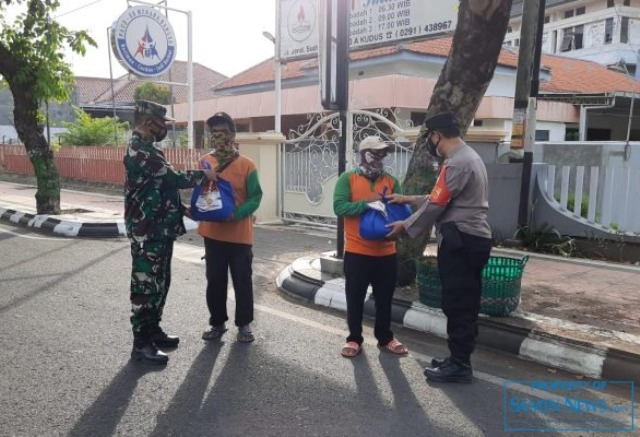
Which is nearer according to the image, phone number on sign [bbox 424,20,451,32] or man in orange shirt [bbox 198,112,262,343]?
man in orange shirt [bbox 198,112,262,343]

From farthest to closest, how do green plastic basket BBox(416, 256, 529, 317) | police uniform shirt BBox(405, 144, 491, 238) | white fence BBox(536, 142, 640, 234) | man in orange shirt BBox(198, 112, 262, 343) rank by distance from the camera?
white fence BBox(536, 142, 640, 234) < green plastic basket BBox(416, 256, 529, 317) < man in orange shirt BBox(198, 112, 262, 343) < police uniform shirt BBox(405, 144, 491, 238)

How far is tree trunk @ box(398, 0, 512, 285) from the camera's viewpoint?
489cm

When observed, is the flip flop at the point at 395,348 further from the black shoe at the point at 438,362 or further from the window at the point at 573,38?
the window at the point at 573,38

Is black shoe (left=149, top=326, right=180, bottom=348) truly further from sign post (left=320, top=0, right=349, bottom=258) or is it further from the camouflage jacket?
sign post (left=320, top=0, right=349, bottom=258)

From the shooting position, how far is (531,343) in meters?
4.35

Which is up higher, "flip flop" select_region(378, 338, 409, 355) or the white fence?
the white fence

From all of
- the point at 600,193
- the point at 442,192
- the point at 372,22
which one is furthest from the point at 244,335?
the point at 372,22

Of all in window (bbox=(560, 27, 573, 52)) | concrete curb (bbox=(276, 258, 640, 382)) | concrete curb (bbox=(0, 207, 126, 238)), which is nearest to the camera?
concrete curb (bbox=(276, 258, 640, 382))

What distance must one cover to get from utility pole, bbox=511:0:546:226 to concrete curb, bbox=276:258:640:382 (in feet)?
12.2

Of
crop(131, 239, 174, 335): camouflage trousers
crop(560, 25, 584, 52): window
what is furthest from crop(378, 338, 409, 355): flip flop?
crop(560, 25, 584, 52): window

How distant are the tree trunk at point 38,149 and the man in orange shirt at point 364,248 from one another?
8.81 metres

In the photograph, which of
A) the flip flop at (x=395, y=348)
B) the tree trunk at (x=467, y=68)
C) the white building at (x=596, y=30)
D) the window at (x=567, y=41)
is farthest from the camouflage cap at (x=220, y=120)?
the window at (x=567, y=41)

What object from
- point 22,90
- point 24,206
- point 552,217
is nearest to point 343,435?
point 552,217

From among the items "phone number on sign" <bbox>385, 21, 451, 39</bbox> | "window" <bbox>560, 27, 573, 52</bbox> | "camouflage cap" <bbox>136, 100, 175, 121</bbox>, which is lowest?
"camouflage cap" <bbox>136, 100, 175, 121</bbox>
